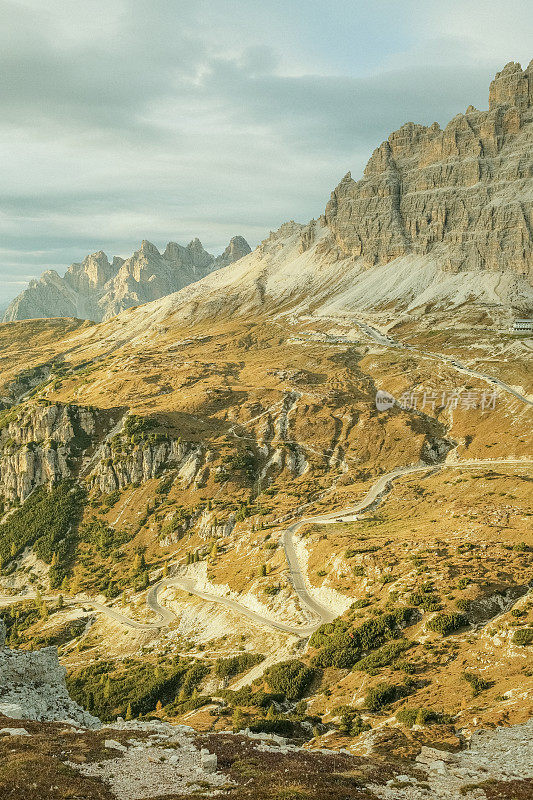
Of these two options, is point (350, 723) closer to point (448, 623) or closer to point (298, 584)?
point (448, 623)

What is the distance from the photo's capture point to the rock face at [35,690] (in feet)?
155

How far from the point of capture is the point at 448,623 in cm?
6444

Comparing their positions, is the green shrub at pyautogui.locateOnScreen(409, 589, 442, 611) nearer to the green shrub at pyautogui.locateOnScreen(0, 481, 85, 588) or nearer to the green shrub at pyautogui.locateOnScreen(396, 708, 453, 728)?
the green shrub at pyautogui.locateOnScreen(396, 708, 453, 728)

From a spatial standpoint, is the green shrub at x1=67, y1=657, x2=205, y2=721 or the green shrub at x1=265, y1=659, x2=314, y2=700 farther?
the green shrub at x1=67, y1=657, x2=205, y2=721

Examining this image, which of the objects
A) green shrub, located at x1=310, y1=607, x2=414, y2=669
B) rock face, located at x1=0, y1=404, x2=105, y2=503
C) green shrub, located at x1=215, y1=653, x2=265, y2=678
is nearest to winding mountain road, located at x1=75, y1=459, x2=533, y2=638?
green shrub, located at x1=215, y1=653, x2=265, y2=678

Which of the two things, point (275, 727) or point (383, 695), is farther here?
point (383, 695)

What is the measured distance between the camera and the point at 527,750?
37.7m

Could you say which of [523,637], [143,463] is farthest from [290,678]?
[143,463]

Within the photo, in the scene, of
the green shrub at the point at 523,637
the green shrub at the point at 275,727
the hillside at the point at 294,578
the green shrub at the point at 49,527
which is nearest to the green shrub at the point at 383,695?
the hillside at the point at 294,578

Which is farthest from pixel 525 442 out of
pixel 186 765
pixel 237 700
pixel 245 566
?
pixel 186 765
